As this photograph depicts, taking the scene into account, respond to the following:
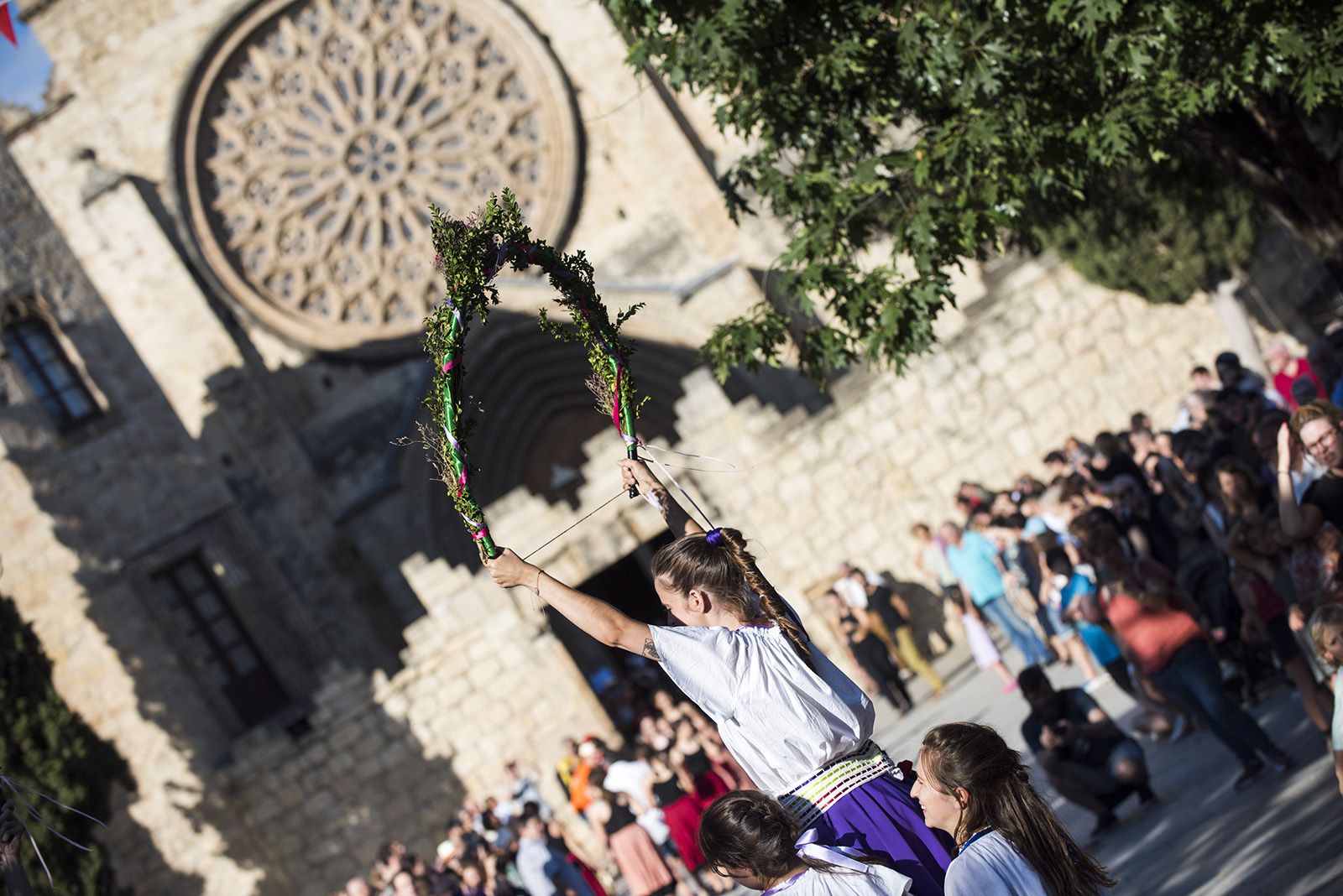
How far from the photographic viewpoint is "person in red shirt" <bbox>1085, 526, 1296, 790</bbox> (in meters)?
7.25

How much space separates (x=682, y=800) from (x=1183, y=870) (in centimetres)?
476

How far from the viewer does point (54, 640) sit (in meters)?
15.6

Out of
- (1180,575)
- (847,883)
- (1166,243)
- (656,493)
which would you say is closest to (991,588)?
(1180,575)

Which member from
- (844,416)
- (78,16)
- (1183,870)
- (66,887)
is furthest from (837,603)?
(78,16)

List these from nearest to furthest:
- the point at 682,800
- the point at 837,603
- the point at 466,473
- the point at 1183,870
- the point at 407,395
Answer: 1. the point at 466,473
2. the point at 1183,870
3. the point at 682,800
4. the point at 837,603
5. the point at 407,395

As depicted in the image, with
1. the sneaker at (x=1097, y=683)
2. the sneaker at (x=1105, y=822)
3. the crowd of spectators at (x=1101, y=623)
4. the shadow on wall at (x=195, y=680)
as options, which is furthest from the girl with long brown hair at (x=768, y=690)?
the shadow on wall at (x=195, y=680)

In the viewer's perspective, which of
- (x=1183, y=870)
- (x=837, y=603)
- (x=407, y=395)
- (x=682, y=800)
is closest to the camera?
(x=1183, y=870)

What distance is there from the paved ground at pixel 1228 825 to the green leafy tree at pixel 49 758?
9.16 meters

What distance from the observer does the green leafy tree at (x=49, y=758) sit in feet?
43.8

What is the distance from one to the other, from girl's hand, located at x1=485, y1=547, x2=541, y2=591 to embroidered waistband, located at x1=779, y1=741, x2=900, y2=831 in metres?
0.97

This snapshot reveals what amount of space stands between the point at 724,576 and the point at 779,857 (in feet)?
2.68

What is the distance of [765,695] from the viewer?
162 inches

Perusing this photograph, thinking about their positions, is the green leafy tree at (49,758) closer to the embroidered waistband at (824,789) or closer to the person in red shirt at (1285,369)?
the embroidered waistband at (824,789)

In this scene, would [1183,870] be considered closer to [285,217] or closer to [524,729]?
[524,729]
